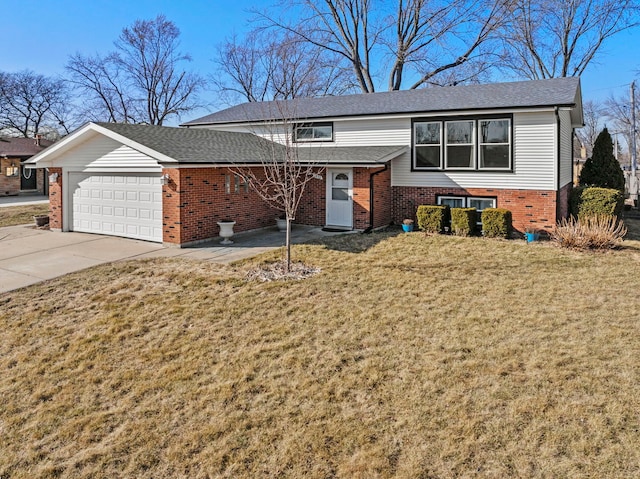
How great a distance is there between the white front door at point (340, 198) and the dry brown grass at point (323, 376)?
19.7ft

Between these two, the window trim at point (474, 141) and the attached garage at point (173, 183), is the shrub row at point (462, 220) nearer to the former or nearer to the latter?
the window trim at point (474, 141)

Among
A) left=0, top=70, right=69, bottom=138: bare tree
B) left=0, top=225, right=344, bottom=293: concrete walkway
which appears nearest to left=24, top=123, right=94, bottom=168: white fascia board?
left=0, top=225, right=344, bottom=293: concrete walkway

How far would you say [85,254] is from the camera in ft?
38.3

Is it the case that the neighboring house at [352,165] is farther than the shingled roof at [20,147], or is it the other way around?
the shingled roof at [20,147]

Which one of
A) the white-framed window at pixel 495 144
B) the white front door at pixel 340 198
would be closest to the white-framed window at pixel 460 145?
the white-framed window at pixel 495 144

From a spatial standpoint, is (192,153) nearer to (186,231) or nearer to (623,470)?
(186,231)

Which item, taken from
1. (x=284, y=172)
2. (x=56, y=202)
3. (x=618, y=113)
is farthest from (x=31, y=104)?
(x=618, y=113)

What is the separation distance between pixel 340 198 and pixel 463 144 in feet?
14.0

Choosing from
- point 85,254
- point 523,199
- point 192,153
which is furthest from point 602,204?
point 85,254

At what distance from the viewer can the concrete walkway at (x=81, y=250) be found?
10.1 metres

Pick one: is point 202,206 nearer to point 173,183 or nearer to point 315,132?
point 173,183

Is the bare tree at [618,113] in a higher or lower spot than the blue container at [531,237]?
higher

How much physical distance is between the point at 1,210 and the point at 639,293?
75.3 feet

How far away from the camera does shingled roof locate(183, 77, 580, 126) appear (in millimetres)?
13797
